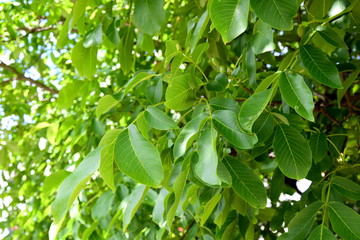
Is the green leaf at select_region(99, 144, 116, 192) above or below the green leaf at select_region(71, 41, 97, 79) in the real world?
above

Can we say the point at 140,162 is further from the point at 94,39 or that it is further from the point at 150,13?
the point at 94,39

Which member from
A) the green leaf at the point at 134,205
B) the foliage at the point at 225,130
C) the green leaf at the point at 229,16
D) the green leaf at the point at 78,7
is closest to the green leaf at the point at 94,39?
the foliage at the point at 225,130

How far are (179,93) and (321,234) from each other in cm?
30

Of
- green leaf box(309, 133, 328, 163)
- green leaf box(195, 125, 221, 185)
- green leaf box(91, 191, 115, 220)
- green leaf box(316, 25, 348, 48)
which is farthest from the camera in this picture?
green leaf box(91, 191, 115, 220)

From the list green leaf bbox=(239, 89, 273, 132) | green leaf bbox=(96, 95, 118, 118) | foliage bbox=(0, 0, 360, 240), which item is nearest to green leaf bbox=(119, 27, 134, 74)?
foliage bbox=(0, 0, 360, 240)

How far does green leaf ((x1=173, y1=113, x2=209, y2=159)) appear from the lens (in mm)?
710

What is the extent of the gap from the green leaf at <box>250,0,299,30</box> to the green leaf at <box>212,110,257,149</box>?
132 mm

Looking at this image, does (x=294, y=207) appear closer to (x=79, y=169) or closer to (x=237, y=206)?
(x=237, y=206)

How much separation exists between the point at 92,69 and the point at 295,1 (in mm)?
656

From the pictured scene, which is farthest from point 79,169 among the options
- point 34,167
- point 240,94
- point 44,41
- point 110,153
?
point 44,41

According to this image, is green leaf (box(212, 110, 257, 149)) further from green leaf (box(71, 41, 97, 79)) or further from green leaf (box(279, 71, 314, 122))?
green leaf (box(71, 41, 97, 79))

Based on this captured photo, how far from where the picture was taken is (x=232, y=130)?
695mm

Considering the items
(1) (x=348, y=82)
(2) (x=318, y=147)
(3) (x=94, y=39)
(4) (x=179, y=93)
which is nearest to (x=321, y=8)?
(1) (x=348, y=82)

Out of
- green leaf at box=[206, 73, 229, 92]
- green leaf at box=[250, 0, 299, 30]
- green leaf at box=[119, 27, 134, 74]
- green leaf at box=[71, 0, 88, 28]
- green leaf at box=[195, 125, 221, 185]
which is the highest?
green leaf at box=[250, 0, 299, 30]
